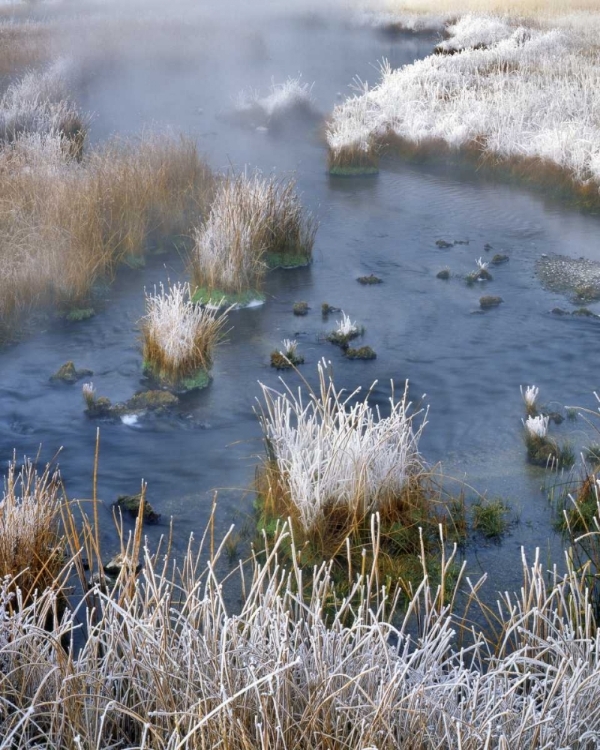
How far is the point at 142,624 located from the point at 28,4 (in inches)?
1832

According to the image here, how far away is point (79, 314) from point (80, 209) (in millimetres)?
1406

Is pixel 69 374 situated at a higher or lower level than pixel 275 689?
lower

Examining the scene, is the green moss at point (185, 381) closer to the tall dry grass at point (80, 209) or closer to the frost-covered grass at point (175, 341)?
the frost-covered grass at point (175, 341)

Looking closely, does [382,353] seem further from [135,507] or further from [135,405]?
[135,507]

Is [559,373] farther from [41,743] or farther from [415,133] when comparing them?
[415,133]

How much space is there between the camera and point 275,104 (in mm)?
20109

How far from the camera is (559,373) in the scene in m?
8.07

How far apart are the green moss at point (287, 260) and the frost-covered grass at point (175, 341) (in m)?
3.22

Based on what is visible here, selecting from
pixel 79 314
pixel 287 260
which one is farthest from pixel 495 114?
pixel 79 314

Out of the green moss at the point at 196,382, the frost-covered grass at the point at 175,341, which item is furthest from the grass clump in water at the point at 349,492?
the frost-covered grass at the point at 175,341

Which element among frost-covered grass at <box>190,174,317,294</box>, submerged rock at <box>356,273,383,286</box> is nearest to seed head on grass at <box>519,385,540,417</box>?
submerged rock at <box>356,273,383,286</box>

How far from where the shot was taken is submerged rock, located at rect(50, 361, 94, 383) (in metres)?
7.77

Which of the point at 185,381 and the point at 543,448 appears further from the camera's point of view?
the point at 185,381

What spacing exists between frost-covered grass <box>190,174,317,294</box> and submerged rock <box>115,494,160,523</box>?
13.7 feet
